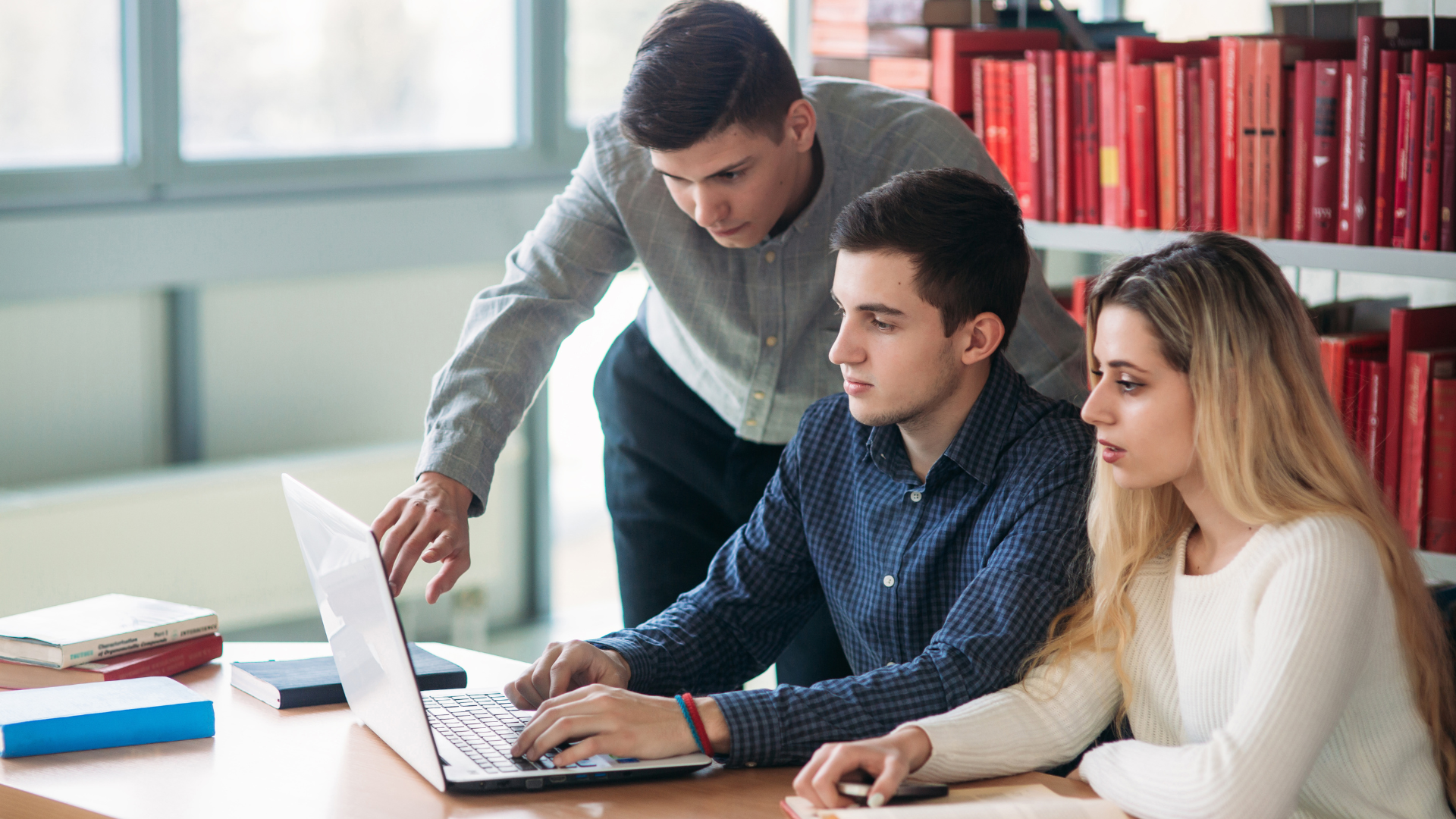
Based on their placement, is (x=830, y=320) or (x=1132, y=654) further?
(x=830, y=320)

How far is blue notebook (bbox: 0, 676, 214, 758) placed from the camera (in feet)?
4.25

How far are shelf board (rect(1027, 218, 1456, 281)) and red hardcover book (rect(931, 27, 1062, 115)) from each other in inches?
10.6

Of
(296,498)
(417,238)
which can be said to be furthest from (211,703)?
(417,238)

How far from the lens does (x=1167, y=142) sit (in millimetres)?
2256

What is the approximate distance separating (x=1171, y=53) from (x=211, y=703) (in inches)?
66.4

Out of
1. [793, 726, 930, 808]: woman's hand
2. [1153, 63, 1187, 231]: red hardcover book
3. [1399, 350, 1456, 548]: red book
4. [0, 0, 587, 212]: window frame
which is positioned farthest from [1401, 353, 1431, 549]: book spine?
[0, 0, 587, 212]: window frame

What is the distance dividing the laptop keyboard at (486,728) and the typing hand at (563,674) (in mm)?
17

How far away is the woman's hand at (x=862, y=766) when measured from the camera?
3.84ft

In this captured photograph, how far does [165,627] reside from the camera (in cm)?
158

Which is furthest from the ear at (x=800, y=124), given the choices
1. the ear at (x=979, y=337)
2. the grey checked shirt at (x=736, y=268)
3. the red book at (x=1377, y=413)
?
the red book at (x=1377, y=413)

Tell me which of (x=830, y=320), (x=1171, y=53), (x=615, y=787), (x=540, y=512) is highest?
(x=1171, y=53)

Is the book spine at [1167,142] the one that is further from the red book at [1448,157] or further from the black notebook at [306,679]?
the black notebook at [306,679]

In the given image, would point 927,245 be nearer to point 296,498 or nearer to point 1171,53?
point 296,498

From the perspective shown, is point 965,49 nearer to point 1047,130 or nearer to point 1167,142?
point 1047,130
